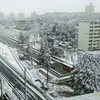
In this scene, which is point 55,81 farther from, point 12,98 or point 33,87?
point 12,98

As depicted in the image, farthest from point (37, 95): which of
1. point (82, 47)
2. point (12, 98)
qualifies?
point (82, 47)

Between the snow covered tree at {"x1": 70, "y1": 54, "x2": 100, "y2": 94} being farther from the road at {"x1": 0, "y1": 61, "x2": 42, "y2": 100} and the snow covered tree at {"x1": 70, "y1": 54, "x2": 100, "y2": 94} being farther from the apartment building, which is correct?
the apartment building

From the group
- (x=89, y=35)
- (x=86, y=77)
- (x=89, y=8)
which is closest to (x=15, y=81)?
(x=86, y=77)

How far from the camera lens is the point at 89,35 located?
689 cm

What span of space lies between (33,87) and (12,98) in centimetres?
43

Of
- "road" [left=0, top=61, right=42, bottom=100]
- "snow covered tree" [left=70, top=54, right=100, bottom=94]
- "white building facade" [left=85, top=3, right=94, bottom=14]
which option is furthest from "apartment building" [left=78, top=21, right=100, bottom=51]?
"white building facade" [left=85, top=3, right=94, bottom=14]

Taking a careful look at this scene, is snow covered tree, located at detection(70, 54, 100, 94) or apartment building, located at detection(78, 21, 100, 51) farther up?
apartment building, located at detection(78, 21, 100, 51)

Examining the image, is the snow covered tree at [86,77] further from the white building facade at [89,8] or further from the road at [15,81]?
the white building facade at [89,8]

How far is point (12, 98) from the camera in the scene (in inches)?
72.7

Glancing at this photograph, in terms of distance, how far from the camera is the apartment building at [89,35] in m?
6.85

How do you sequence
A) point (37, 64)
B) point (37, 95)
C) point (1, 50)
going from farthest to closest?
1. point (37, 64)
2. point (1, 50)
3. point (37, 95)

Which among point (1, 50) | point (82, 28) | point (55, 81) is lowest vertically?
point (55, 81)

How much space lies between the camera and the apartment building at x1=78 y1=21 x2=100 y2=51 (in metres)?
6.85

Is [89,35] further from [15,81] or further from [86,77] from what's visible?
[15,81]
